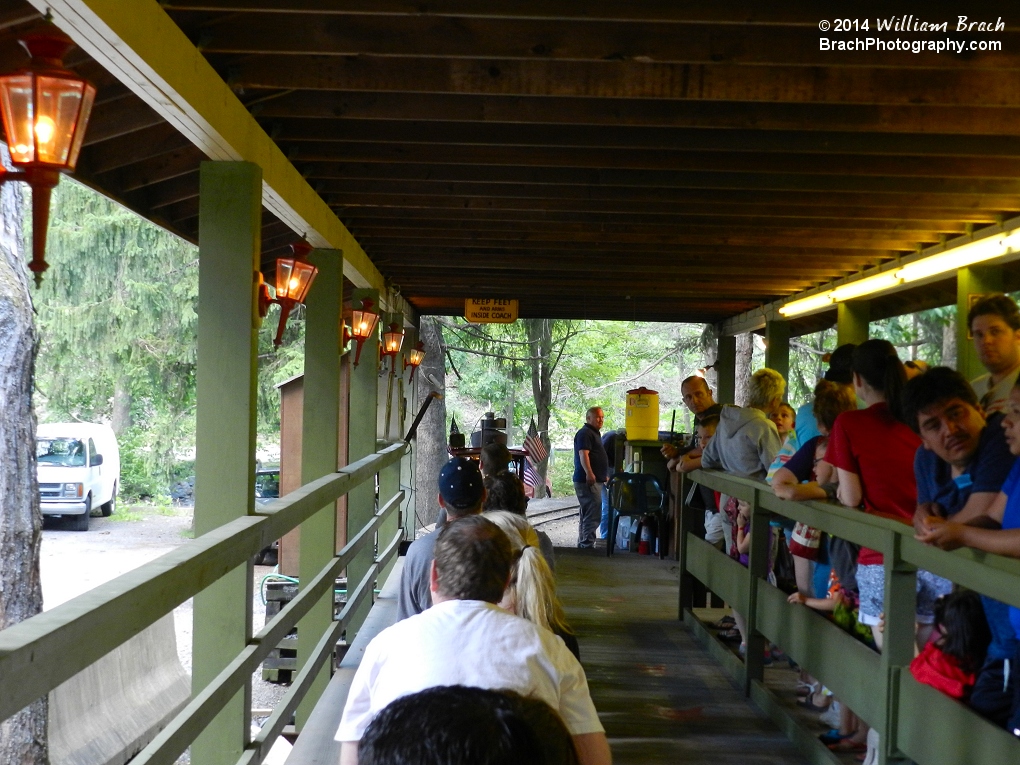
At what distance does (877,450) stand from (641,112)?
6.34 feet

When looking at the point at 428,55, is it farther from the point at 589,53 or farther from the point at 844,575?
the point at 844,575

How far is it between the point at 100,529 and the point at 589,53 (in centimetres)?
2016

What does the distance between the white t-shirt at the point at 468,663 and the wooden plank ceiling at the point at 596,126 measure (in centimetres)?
226

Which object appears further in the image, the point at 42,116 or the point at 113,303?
the point at 113,303

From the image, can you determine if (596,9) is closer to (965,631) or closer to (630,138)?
(630,138)

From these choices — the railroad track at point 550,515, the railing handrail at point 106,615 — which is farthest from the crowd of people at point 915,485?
the railroad track at point 550,515

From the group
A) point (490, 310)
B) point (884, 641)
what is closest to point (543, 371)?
point (490, 310)

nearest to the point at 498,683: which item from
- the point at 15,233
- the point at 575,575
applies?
the point at 575,575

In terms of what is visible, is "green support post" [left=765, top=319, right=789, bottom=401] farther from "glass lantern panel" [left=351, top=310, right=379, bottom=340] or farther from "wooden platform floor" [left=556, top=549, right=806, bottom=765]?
"glass lantern panel" [left=351, top=310, right=379, bottom=340]

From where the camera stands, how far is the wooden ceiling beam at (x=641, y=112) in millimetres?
4527

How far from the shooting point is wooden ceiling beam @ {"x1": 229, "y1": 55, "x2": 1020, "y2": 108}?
13.3ft

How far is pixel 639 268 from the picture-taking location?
939 cm

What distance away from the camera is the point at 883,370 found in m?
3.55

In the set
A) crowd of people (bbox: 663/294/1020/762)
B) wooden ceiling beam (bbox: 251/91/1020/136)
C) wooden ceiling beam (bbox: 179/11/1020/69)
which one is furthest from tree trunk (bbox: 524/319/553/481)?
wooden ceiling beam (bbox: 179/11/1020/69)
